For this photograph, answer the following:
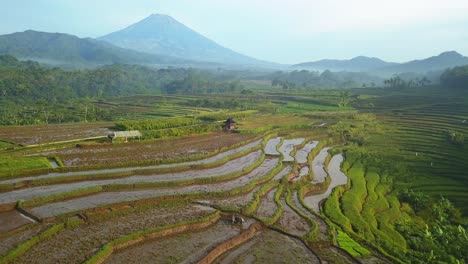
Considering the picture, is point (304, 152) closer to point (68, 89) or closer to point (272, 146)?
point (272, 146)

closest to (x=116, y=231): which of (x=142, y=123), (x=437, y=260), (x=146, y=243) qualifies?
(x=146, y=243)

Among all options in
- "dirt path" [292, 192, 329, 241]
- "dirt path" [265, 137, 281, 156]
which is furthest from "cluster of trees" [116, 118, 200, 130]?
"dirt path" [292, 192, 329, 241]

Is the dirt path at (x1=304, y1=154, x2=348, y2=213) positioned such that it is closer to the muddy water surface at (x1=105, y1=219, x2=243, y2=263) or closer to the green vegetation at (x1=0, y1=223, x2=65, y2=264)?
the muddy water surface at (x1=105, y1=219, x2=243, y2=263)

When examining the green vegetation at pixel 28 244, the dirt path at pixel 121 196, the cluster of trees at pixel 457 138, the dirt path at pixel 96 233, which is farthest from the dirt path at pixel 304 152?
the green vegetation at pixel 28 244

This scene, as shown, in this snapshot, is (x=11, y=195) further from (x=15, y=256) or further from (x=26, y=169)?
(x=15, y=256)

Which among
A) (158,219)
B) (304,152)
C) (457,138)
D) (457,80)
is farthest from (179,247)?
(457,80)

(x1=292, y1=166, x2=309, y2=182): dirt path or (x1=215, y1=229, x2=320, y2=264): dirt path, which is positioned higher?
(x1=215, y1=229, x2=320, y2=264): dirt path

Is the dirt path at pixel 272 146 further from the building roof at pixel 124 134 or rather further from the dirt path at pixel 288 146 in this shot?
the building roof at pixel 124 134
